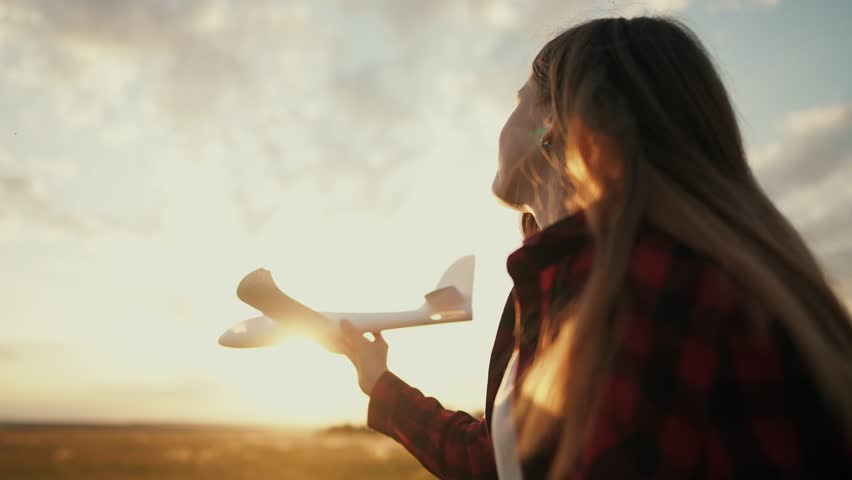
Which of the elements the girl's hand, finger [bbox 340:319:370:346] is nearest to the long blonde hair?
the girl's hand

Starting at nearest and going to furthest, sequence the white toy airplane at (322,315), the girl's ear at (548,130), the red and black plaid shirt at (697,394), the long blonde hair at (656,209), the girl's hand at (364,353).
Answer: the red and black plaid shirt at (697,394) → the long blonde hair at (656,209) → the girl's ear at (548,130) → the girl's hand at (364,353) → the white toy airplane at (322,315)

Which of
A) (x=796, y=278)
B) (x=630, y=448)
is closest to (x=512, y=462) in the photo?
(x=630, y=448)

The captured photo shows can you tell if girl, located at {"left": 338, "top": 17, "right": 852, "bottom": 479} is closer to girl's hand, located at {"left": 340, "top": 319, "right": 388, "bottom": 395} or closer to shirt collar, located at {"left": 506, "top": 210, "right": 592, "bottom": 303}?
shirt collar, located at {"left": 506, "top": 210, "right": 592, "bottom": 303}

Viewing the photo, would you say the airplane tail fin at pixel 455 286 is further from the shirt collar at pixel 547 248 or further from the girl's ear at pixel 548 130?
the shirt collar at pixel 547 248

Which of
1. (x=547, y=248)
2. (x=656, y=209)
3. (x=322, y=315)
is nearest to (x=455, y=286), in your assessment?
(x=322, y=315)

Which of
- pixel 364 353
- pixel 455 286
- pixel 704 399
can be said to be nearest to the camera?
pixel 704 399

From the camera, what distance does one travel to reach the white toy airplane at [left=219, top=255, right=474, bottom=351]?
3477 millimetres

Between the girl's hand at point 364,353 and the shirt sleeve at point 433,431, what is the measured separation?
0.57ft

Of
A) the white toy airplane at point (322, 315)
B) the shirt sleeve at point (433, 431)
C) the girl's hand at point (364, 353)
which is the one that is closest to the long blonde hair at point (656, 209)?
the shirt sleeve at point (433, 431)

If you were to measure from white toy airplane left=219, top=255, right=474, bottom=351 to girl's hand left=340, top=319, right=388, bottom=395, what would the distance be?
0.12 meters

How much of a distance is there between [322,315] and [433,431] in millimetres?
1365

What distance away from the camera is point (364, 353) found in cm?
302

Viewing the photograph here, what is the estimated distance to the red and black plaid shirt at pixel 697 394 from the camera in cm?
119

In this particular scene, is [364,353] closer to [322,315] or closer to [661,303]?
[322,315]
